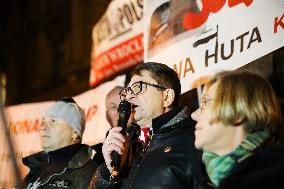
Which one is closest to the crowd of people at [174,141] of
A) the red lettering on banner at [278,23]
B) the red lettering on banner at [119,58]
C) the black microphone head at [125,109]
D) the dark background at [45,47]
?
the black microphone head at [125,109]

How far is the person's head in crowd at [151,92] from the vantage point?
329cm

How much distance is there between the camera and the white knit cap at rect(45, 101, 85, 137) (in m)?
4.34

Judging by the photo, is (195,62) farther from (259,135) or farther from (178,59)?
(259,135)

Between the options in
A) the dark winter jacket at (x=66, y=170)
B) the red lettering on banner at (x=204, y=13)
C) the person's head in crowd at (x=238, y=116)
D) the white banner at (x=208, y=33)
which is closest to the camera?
the person's head in crowd at (x=238, y=116)

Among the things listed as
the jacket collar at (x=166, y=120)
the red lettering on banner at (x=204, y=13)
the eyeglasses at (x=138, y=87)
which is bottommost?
the jacket collar at (x=166, y=120)

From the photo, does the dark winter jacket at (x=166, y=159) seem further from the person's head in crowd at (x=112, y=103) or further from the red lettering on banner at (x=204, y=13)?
the person's head in crowd at (x=112, y=103)

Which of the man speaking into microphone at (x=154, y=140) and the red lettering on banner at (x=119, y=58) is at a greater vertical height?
the red lettering on banner at (x=119, y=58)

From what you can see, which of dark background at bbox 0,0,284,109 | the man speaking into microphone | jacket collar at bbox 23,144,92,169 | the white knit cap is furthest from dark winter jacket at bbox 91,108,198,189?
dark background at bbox 0,0,284,109

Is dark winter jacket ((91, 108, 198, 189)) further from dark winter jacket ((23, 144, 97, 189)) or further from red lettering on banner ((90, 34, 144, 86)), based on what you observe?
red lettering on banner ((90, 34, 144, 86))

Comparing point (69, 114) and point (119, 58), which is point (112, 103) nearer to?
point (119, 58)

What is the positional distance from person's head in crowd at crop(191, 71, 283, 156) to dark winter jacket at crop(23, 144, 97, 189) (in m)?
1.66

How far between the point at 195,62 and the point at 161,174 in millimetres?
1271

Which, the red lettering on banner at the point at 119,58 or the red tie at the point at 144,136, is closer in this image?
the red tie at the point at 144,136

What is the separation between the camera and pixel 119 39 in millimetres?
5699
